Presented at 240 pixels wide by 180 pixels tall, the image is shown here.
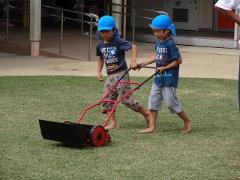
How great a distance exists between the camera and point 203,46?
2030 centimetres

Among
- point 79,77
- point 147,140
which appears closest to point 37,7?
point 79,77

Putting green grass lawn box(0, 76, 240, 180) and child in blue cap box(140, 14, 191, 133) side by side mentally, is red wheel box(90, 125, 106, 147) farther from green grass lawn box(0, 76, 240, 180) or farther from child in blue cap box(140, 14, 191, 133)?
child in blue cap box(140, 14, 191, 133)

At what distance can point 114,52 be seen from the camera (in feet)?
27.9

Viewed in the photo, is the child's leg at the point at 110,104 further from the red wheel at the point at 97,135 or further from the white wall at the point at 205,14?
the white wall at the point at 205,14

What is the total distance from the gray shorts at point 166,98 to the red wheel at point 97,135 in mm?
1056

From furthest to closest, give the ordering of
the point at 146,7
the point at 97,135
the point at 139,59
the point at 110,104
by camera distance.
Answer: the point at 146,7 < the point at 139,59 < the point at 110,104 < the point at 97,135

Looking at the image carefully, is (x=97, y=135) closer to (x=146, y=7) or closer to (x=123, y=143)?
(x=123, y=143)

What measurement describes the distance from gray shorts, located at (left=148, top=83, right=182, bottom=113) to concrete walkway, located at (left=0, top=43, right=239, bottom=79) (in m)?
5.59

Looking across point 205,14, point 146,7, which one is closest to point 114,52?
point 205,14

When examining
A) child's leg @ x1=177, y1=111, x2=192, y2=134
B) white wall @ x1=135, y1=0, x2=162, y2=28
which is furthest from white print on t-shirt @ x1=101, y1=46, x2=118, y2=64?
white wall @ x1=135, y1=0, x2=162, y2=28

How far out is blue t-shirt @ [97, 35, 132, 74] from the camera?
8500 millimetres

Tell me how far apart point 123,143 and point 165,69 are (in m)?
0.98

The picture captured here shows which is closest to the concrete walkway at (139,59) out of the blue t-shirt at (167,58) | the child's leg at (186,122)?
the child's leg at (186,122)

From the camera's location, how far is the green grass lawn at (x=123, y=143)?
21.2 feet
